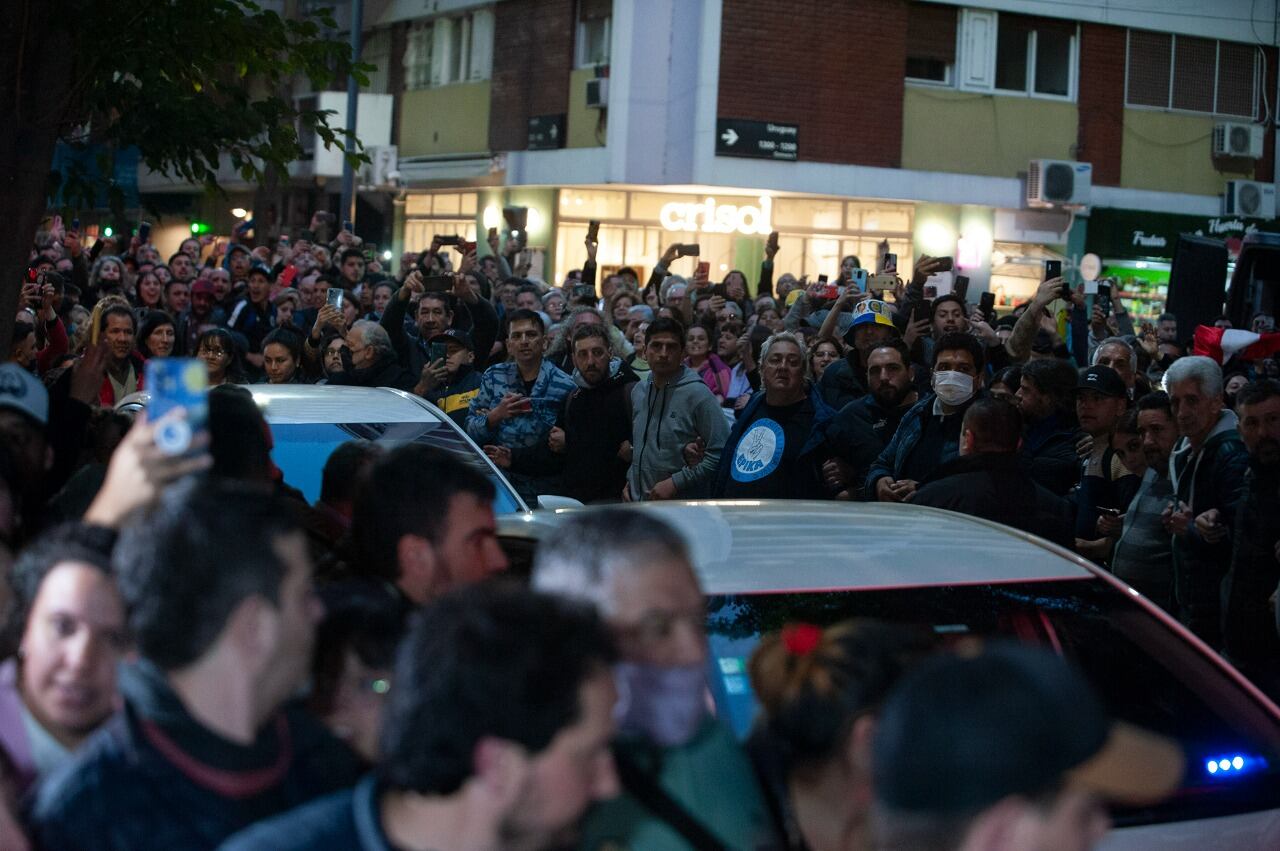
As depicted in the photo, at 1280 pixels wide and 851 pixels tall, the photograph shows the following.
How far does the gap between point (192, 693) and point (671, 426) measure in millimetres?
6063

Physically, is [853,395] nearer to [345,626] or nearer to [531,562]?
[531,562]

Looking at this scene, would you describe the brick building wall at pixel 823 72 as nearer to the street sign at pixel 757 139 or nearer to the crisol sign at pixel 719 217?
the street sign at pixel 757 139

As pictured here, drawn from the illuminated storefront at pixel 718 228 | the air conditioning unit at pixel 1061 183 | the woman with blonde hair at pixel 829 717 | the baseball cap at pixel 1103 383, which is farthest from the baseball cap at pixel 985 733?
the air conditioning unit at pixel 1061 183

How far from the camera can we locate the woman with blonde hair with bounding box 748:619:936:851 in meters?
2.60

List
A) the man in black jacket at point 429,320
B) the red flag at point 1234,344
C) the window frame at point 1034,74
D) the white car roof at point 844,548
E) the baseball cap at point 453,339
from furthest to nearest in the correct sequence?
the window frame at point 1034,74
the red flag at point 1234,344
the man in black jacket at point 429,320
the baseball cap at point 453,339
the white car roof at point 844,548

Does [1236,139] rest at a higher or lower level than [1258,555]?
higher

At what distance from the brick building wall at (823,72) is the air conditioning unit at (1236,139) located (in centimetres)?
575

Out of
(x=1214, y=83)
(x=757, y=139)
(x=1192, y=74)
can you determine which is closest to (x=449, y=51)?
(x=757, y=139)

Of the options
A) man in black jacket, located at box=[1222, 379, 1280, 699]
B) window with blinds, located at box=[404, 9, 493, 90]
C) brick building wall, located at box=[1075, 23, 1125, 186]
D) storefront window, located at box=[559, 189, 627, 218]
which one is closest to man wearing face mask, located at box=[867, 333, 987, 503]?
man in black jacket, located at box=[1222, 379, 1280, 699]

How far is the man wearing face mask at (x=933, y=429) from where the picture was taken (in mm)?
7332

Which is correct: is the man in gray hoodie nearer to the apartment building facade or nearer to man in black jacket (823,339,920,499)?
man in black jacket (823,339,920,499)

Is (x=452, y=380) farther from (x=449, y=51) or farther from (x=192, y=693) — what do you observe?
(x=449, y=51)

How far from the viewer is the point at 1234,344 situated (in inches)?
428

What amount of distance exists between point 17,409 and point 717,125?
22089 mm
